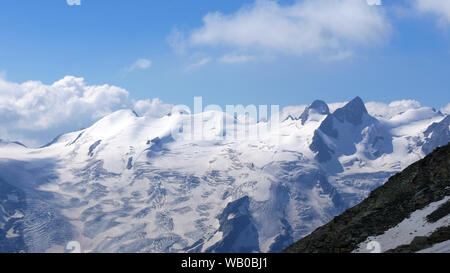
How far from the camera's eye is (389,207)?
187 ft

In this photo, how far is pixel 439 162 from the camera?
59719mm

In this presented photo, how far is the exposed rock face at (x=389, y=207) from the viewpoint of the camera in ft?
171

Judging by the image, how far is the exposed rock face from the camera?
5197cm
